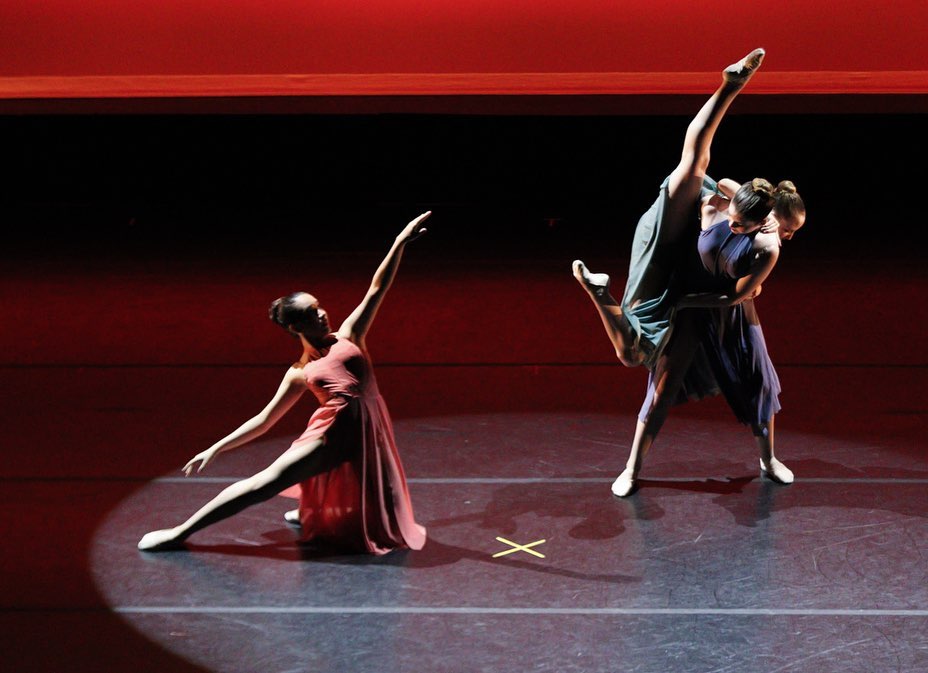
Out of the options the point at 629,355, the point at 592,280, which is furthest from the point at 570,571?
the point at 592,280

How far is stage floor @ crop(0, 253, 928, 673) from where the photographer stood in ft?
10.3

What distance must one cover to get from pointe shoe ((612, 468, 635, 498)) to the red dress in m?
0.73

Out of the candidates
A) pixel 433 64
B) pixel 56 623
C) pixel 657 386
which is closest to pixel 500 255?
pixel 433 64

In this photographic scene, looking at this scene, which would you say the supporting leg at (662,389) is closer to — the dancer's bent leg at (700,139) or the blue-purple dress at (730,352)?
the blue-purple dress at (730,352)

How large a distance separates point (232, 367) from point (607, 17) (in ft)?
9.88

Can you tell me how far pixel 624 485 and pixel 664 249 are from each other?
0.80 m

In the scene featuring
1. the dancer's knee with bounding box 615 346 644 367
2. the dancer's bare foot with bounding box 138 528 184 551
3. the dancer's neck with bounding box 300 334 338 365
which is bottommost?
the dancer's bare foot with bounding box 138 528 184 551

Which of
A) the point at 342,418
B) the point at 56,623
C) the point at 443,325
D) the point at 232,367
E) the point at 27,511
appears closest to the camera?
the point at 56,623

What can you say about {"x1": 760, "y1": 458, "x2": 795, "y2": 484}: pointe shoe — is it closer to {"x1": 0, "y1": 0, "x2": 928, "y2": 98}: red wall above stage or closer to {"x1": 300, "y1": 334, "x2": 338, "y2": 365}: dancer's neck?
{"x1": 300, "y1": 334, "x2": 338, "y2": 365}: dancer's neck

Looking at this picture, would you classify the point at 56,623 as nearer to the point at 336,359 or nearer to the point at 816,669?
the point at 336,359

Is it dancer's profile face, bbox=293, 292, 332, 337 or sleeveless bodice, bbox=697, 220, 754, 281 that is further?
sleeveless bodice, bbox=697, 220, 754, 281

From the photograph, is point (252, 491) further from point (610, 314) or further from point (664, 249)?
point (664, 249)

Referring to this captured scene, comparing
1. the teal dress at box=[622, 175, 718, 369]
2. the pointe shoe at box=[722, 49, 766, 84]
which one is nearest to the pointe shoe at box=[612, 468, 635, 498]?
the teal dress at box=[622, 175, 718, 369]

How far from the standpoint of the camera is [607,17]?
6.83m
